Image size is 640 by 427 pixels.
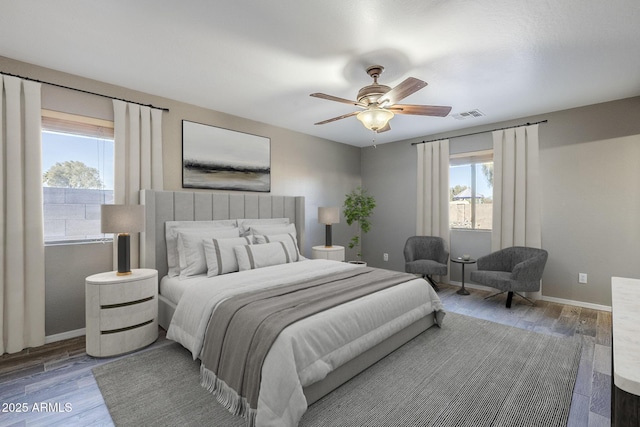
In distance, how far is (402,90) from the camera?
252 centimetres

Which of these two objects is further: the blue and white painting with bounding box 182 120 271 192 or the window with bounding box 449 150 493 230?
the window with bounding box 449 150 493 230

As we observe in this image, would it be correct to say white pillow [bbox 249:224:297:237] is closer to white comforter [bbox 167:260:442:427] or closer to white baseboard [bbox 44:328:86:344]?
white comforter [bbox 167:260:442:427]

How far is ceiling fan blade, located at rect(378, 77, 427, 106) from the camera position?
2.33 metres

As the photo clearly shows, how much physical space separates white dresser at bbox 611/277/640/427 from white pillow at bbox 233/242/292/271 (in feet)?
9.59

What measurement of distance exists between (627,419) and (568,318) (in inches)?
148

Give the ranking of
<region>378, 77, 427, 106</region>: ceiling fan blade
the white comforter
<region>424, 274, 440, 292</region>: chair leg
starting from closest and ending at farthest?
1. the white comforter
2. <region>378, 77, 427, 106</region>: ceiling fan blade
3. <region>424, 274, 440, 292</region>: chair leg

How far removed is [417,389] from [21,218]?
3.66 metres

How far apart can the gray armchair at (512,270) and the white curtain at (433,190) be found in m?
0.76

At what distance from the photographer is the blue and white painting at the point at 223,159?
3855 millimetres

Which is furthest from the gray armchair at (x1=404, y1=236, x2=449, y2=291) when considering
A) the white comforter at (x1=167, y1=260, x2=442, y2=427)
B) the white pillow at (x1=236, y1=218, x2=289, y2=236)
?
the white pillow at (x1=236, y1=218, x2=289, y2=236)

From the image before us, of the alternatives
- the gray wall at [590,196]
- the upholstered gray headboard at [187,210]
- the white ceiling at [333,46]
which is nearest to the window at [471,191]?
the gray wall at [590,196]

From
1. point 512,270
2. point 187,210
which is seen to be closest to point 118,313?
point 187,210

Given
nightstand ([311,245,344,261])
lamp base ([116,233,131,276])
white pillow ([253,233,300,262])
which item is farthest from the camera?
nightstand ([311,245,344,261])

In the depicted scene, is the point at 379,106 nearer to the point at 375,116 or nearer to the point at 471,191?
the point at 375,116
